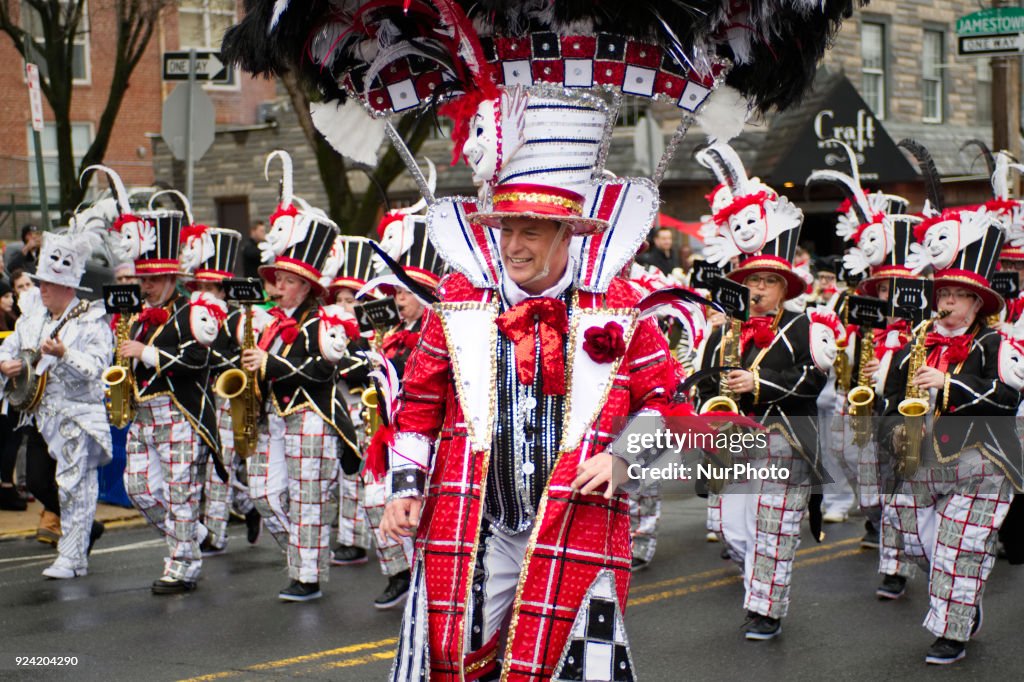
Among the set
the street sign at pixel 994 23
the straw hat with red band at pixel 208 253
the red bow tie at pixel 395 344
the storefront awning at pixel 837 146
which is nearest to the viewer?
the red bow tie at pixel 395 344

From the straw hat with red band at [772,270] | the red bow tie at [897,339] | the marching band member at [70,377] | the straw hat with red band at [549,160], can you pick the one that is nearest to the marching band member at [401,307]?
the straw hat with red band at [772,270]

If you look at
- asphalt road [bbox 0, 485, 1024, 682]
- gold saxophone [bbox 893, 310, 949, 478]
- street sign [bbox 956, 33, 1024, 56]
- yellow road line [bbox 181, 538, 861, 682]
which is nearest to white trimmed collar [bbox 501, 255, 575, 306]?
asphalt road [bbox 0, 485, 1024, 682]

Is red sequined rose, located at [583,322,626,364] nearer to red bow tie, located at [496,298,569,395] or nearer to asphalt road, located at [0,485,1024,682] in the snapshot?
red bow tie, located at [496,298,569,395]

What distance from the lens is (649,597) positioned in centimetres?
880

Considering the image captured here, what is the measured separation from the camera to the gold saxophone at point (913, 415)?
24.7 ft

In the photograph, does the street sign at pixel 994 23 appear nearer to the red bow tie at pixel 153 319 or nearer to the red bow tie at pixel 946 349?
the red bow tie at pixel 946 349

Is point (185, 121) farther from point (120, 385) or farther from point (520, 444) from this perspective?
point (520, 444)

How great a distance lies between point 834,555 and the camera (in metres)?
10.2

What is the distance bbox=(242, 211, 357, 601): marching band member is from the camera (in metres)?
8.74

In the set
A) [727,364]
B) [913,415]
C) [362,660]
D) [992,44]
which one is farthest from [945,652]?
[992,44]

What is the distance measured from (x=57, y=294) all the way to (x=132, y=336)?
0.63 metres

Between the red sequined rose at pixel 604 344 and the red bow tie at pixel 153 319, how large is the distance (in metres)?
5.34

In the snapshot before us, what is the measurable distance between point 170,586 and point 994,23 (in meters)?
10.7

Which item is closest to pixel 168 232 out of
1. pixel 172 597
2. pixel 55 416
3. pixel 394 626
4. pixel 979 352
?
pixel 55 416
